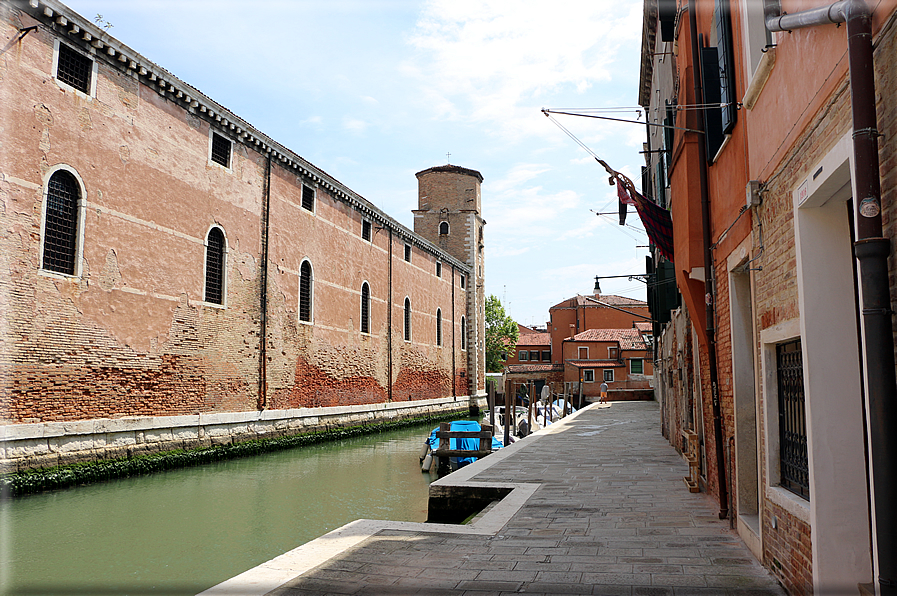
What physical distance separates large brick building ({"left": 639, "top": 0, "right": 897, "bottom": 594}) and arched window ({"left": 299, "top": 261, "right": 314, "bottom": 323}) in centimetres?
1385

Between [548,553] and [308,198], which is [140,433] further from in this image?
[548,553]

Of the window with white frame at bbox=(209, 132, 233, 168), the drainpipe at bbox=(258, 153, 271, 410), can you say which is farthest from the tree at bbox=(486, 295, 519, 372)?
the window with white frame at bbox=(209, 132, 233, 168)

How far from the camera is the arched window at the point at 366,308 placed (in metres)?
22.4

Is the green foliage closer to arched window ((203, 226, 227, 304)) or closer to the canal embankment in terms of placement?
the canal embankment

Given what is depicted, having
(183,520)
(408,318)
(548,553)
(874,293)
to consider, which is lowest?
A: (183,520)

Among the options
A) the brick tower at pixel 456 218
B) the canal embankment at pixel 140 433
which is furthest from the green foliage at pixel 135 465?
the brick tower at pixel 456 218

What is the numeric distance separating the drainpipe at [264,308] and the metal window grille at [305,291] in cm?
198

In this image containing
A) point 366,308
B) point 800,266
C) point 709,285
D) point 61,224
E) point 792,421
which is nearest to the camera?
point 800,266

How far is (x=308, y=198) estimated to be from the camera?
61.7ft

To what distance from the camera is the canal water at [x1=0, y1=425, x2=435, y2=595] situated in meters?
6.37

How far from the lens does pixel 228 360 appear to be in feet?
47.9

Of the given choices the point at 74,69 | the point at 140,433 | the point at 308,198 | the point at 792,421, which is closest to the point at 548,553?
the point at 792,421

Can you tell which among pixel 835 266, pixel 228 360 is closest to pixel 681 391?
pixel 835 266

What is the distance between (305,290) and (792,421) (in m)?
16.2
